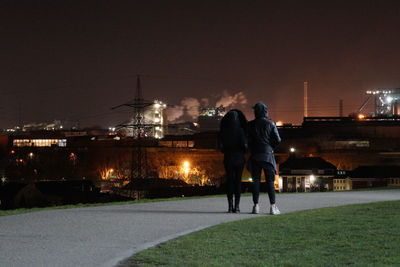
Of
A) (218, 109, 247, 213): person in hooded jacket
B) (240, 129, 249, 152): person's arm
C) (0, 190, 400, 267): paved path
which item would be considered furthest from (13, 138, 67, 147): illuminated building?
(240, 129, 249, 152): person's arm

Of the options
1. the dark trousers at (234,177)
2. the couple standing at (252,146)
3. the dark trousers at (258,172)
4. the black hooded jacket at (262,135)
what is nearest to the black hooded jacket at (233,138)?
the couple standing at (252,146)

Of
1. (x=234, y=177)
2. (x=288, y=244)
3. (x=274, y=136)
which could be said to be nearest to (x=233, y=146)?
(x=234, y=177)

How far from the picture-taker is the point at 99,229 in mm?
12219

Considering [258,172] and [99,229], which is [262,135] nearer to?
[258,172]

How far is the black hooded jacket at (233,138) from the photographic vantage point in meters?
15.8

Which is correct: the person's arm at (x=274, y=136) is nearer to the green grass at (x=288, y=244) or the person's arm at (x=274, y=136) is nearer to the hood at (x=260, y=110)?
the hood at (x=260, y=110)

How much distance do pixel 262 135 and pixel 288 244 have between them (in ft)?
20.7

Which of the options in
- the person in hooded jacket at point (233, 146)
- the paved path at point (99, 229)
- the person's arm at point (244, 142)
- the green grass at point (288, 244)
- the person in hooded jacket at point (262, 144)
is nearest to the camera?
the green grass at point (288, 244)

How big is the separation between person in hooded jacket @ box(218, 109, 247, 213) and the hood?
515mm

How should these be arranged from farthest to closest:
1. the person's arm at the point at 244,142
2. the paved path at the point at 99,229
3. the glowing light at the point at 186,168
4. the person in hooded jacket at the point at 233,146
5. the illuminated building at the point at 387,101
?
the illuminated building at the point at 387,101 → the glowing light at the point at 186,168 → the person in hooded jacket at the point at 233,146 → the person's arm at the point at 244,142 → the paved path at the point at 99,229

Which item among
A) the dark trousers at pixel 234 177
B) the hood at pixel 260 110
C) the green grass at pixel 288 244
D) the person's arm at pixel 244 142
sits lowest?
the green grass at pixel 288 244

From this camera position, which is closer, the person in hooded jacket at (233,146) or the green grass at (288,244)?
the green grass at (288,244)

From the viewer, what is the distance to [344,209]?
15852mm

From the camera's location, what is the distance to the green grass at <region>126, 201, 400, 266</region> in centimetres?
814
